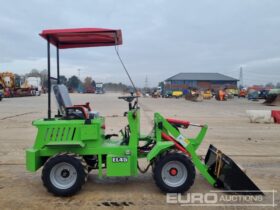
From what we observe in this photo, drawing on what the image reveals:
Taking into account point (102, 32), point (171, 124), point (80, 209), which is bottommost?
point (80, 209)

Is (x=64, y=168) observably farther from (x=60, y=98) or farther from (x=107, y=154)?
(x=60, y=98)

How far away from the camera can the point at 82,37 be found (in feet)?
20.6

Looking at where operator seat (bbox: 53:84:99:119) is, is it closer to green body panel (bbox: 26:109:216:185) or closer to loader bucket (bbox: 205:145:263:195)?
green body panel (bbox: 26:109:216:185)

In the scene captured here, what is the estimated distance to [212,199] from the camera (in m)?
5.34

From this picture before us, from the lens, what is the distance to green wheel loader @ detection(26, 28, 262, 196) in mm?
5449

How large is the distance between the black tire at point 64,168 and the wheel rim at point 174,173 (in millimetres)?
1224

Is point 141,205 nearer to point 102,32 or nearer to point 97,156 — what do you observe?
point 97,156

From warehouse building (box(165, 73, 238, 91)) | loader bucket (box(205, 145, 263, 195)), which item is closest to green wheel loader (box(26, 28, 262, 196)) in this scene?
loader bucket (box(205, 145, 263, 195))

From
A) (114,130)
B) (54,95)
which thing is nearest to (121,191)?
(54,95)

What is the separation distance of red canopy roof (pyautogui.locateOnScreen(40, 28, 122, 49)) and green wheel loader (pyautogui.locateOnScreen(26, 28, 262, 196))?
16 mm

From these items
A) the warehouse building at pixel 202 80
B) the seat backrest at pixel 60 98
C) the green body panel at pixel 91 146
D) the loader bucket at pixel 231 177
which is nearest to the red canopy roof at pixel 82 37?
the seat backrest at pixel 60 98

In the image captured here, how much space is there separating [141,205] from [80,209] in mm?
845

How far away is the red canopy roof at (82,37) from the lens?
5.79 metres

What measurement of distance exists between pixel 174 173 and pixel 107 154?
42.9 inches
